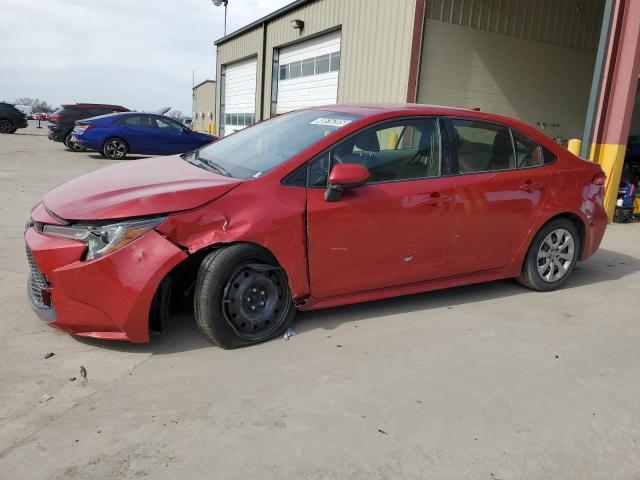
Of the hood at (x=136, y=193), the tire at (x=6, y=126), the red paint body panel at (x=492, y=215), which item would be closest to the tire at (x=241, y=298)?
the hood at (x=136, y=193)

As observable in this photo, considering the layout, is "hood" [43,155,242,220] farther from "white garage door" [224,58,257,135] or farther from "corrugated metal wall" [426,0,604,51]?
"white garage door" [224,58,257,135]

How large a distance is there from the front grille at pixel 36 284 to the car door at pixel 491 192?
2833 mm

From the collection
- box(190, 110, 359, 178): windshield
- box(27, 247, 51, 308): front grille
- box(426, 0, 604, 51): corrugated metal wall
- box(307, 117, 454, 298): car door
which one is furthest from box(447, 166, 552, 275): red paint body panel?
box(426, 0, 604, 51): corrugated metal wall

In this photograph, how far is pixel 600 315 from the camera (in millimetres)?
4336

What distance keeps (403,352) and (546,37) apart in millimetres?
12480

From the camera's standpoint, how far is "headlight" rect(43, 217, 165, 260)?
9.96 ft

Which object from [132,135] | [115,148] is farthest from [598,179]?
[115,148]

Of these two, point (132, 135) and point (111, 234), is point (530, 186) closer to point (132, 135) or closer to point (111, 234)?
point (111, 234)

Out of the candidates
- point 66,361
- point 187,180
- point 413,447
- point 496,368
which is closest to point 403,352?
point 496,368

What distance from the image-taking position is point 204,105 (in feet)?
112

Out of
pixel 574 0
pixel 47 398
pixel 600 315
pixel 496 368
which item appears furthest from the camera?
pixel 574 0

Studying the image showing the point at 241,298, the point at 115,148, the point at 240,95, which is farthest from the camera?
the point at 240,95

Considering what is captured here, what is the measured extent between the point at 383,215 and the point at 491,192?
41.6 inches

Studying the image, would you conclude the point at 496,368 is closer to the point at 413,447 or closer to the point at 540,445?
the point at 540,445
